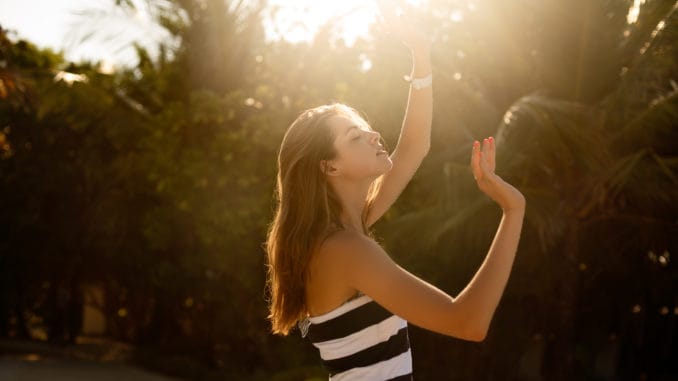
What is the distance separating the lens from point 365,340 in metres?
2.49

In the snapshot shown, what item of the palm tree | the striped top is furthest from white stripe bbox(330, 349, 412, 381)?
the palm tree

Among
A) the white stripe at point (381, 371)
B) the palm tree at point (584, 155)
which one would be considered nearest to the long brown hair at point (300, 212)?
the white stripe at point (381, 371)

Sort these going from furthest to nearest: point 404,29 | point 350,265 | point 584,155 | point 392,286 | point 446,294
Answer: point 584,155
point 404,29
point 350,265
point 392,286
point 446,294

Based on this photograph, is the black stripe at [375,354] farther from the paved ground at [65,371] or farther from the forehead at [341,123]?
the paved ground at [65,371]

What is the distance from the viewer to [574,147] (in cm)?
1191

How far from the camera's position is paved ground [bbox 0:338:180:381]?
639 inches

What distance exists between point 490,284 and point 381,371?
473mm

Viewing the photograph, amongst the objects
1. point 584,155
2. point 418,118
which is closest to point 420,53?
point 418,118

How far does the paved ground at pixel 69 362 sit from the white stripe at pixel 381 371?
554 inches

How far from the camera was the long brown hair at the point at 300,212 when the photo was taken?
2521 millimetres

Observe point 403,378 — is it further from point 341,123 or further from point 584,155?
point 584,155

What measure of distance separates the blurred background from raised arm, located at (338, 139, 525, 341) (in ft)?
30.1

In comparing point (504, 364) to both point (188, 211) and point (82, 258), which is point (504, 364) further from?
point (82, 258)

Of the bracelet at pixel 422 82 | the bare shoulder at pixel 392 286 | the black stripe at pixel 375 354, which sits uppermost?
the bracelet at pixel 422 82
